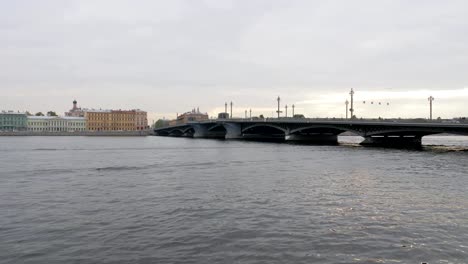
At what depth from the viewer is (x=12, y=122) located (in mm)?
197250

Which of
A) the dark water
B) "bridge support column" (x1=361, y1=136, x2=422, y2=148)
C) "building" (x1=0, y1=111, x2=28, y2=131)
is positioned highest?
"building" (x1=0, y1=111, x2=28, y2=131)

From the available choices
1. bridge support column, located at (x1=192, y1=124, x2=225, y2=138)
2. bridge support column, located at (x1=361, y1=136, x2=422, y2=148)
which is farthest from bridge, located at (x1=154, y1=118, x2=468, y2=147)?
bridge support column, located at (x1=192, y1=124, x2=225, y2=138)

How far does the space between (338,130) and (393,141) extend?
46.8 ft

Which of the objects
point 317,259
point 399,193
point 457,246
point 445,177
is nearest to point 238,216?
point 317,259

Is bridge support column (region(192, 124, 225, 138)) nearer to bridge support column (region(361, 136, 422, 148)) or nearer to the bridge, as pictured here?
the bridge

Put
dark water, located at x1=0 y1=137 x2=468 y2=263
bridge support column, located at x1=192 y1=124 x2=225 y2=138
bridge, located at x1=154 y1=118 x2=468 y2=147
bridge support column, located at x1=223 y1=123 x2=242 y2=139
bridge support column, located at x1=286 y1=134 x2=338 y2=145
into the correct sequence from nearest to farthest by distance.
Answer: dark water, located at x1=0 y1=137 x2=468 y2=263 < bridge, located at x1=154 y1=118 x2=468 y2=147 < bridge support column, located at x1=286 y1=134 x2=338 y2=145 < bridge support column, located at x1=223 y1=123 x2=242 y2=139 < bridge support column, located at x1=192 y1=124 x2=225 y2=138

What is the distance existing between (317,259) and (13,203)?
13.6 m

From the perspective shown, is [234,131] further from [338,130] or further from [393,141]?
[393,141]

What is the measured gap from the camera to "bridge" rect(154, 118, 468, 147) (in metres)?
62.4

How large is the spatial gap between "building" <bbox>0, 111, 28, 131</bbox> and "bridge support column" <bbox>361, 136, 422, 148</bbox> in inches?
6918

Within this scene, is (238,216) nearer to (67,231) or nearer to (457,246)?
(67,231)

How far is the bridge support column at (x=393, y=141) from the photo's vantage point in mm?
76688

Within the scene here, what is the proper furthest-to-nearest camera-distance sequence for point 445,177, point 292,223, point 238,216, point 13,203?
point 445,177
point 13,203
point 238,216
point 292,223

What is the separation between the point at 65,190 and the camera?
21266mm
